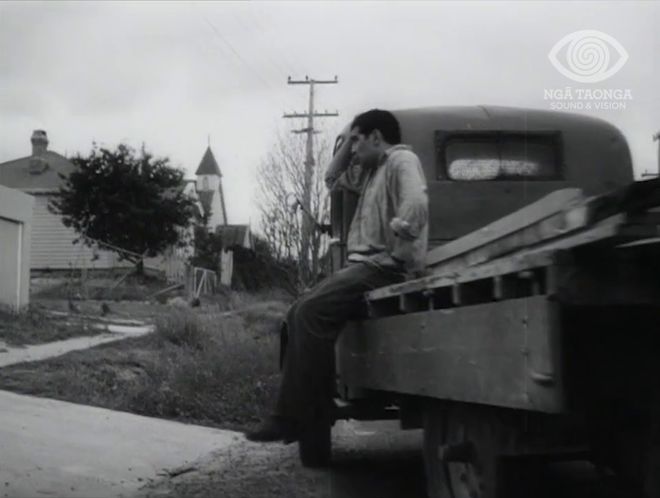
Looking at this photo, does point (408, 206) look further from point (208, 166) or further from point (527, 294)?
point (208, 166)

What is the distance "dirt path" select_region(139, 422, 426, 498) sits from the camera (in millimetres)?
6062

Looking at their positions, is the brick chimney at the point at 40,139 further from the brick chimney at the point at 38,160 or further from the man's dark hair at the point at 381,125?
the man's dark hair at the point at 381,125

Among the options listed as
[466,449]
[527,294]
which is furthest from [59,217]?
[527,294]

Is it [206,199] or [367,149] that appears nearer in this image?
[367,149]

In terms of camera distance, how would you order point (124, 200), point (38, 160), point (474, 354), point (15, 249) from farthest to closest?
point (15, 249) < point (38, 160) < point (124, 200) < point (474, 354)

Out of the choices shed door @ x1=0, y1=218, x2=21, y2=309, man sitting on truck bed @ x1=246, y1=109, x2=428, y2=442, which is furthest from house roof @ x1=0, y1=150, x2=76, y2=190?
man sitting on truck bed @ x1=246, y1=109, x2=428, y2=442

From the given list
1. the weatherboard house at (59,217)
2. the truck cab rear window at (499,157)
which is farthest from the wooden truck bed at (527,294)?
the weatherboard house at (59,217)

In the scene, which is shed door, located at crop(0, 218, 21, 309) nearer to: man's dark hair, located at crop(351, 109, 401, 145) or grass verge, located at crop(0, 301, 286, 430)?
grass verge, located at crop(0, 301, 286, 430)

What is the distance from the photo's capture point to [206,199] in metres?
14.1

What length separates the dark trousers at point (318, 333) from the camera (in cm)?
503

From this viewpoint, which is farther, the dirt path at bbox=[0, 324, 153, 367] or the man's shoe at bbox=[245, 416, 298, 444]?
the dirt path at bbox=[0, 324, 153, 367]

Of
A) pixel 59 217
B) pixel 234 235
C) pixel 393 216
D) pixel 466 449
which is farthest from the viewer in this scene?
pixel 234 235

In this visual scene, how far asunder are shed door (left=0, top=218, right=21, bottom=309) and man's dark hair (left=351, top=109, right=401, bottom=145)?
35.6 ft

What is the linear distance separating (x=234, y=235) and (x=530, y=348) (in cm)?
1407
